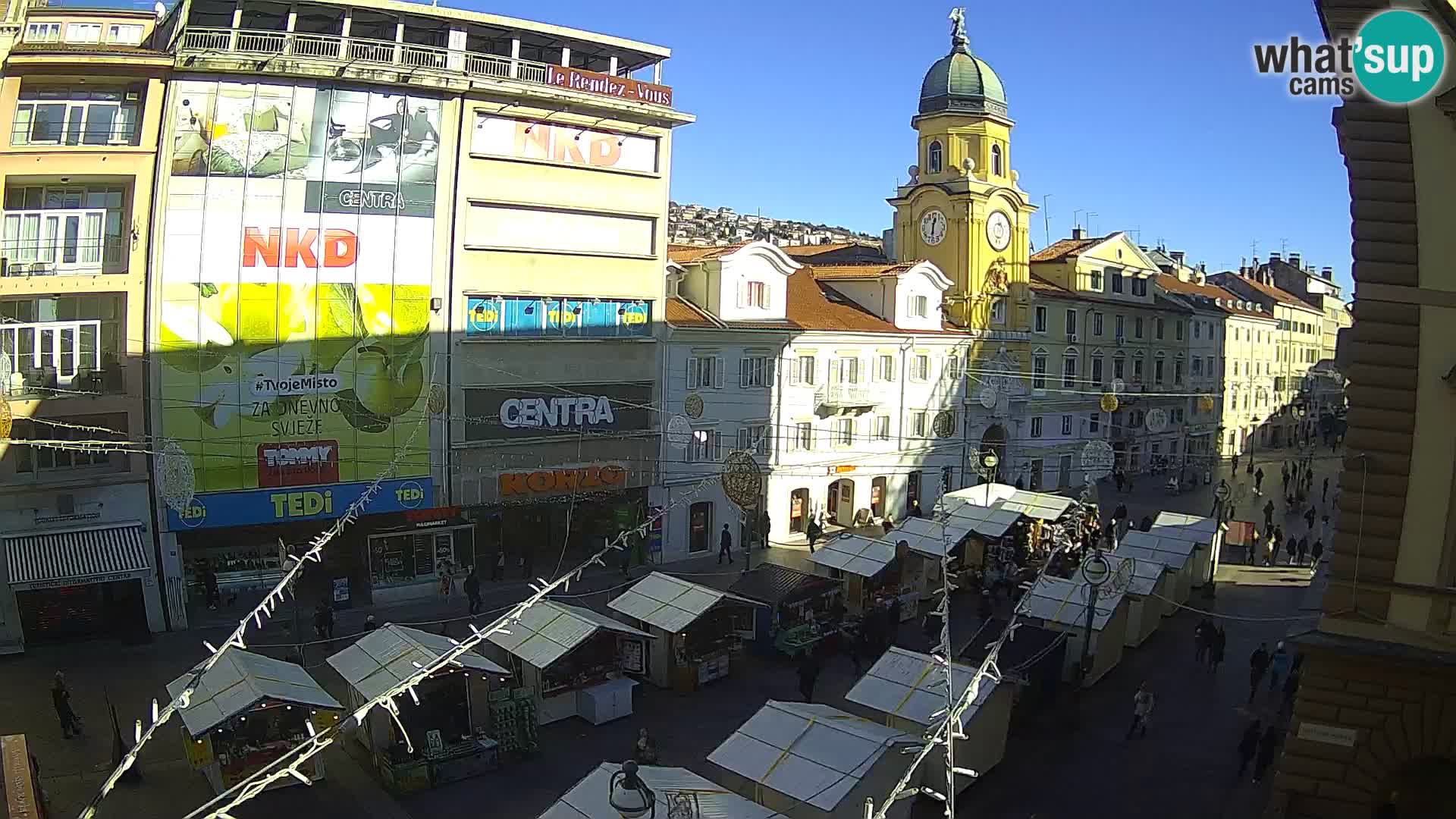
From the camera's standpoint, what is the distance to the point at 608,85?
→ 32.5 meters

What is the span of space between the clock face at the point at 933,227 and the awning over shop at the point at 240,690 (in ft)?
117

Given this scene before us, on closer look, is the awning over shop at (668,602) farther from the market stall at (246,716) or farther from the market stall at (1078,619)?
the market stall at (246,716)

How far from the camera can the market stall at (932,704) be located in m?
17.4

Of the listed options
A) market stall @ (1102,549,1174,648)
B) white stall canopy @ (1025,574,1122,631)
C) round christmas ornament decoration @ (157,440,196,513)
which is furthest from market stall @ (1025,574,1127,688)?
round christmas ornament decoration @ (157,440,196,513)

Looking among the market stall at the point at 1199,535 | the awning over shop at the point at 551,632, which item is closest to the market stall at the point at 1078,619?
the market stall at the point at 1199,535

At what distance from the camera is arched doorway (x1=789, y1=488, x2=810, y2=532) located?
39656mm

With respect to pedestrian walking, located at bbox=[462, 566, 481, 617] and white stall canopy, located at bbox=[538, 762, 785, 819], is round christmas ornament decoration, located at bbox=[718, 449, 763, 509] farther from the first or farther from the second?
white stall canopy, located at bbox=[538, 762, 785, 819]

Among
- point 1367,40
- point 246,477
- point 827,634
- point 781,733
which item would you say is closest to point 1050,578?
point 827,634

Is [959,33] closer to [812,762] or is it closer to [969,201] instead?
[969,201]

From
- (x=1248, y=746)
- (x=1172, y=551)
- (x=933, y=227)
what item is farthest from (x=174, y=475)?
(x=933, y=227)

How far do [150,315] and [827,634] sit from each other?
60.0 ft

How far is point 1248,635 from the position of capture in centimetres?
2759

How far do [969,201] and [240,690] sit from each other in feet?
122

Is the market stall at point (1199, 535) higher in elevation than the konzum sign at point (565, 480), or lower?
lower
